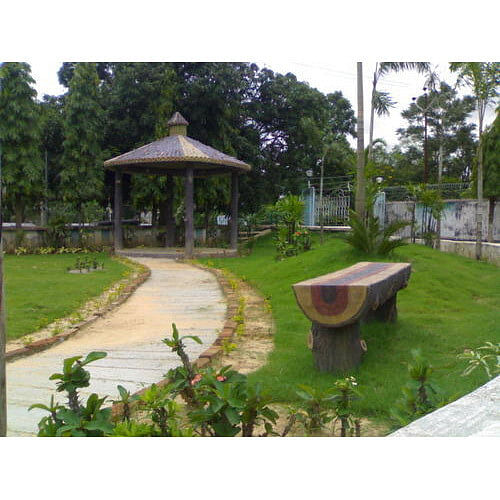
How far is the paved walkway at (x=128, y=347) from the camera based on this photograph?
3.15 m

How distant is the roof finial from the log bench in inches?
361

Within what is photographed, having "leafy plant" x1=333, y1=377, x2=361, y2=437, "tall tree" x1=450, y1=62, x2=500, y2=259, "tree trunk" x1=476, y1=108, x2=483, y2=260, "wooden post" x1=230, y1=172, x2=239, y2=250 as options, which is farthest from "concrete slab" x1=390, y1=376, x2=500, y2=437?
"wooden post" x1=230, y1=172, x2=239, y2=250

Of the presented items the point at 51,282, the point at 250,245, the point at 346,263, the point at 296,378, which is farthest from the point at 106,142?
the point at 296,378

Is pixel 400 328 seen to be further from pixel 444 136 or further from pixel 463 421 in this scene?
pixel 444 136

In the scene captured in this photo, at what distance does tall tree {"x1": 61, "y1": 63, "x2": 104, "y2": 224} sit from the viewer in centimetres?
1368

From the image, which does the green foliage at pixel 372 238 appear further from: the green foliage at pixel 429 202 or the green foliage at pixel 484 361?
the green foliage at pixel 429 202

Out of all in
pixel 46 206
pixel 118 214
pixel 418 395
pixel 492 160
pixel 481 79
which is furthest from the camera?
pixel 46 206

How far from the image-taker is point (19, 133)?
39.5 feet

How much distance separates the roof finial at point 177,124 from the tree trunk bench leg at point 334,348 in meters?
9.78

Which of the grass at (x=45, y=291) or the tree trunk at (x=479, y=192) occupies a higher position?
the tree trunk at (x=479, y=192)

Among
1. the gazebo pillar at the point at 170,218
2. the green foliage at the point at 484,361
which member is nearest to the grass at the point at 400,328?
the green foliage at the point at 484,361

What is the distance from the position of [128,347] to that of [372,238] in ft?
13.9

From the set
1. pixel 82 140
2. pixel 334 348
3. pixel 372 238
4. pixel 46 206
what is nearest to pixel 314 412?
pixel 334 348

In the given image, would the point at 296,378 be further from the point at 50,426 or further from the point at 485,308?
the point at 485,308
